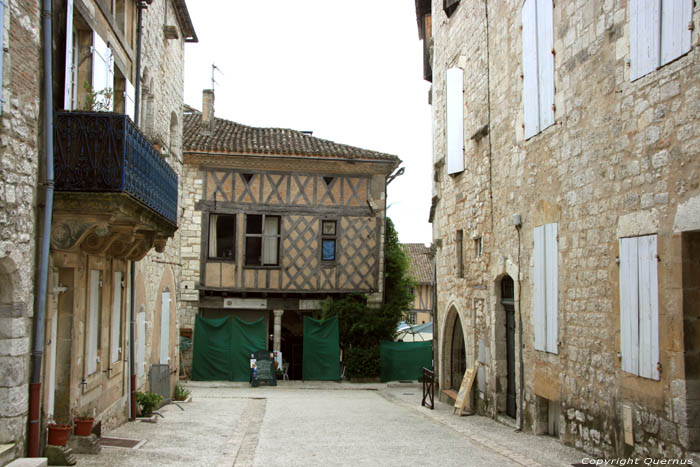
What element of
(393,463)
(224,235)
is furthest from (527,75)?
(224,235)

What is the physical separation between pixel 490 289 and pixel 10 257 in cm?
763

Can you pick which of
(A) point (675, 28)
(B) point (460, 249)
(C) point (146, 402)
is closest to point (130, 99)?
(C) point (146, 402)

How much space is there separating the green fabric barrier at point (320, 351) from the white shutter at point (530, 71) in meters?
11.2

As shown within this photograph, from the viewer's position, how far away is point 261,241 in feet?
63.3

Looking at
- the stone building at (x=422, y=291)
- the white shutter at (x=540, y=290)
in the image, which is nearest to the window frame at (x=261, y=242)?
the white shutter at (x=540, y=290)

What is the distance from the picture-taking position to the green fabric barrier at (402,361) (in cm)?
1934

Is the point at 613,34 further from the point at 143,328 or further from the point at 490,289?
the point at 143,328

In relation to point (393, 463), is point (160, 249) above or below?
above

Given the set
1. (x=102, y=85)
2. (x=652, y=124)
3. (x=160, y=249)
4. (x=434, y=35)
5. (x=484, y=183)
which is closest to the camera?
(x=652, y=124)

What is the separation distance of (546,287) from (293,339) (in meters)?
13.1

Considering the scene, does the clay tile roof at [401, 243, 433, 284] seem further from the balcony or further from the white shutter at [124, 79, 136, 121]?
the balcony

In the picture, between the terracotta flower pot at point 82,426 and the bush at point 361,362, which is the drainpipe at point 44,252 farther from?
the bush at point 361,362

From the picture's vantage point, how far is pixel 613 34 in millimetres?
6902

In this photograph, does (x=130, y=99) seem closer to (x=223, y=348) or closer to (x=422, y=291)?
(x=223, y=348)
